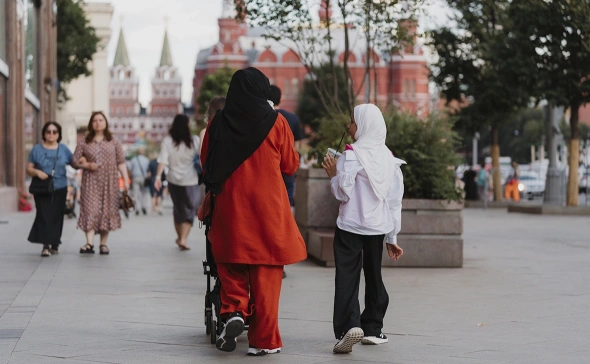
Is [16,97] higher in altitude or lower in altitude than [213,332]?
higher

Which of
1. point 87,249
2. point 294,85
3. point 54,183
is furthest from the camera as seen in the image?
point 294,85

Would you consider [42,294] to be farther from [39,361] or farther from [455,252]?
[455,252]

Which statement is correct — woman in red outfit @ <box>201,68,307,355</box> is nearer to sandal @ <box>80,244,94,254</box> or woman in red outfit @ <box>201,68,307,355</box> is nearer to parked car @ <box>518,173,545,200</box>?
sandal @ <box>80,244,94,254</box>

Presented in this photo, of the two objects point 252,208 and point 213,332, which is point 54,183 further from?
point 252,208

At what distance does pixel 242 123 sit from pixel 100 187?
25.2 ft

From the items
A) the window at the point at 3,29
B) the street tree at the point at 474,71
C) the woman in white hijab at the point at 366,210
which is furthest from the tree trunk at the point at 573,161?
the woman in white hijab at the point at 366,210

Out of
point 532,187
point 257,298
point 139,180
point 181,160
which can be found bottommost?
point 532,187

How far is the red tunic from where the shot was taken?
695cm

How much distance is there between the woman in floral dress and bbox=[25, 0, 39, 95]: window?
17.5m

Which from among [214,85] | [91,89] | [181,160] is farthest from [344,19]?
[214,85]

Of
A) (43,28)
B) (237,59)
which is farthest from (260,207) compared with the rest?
(237,59)

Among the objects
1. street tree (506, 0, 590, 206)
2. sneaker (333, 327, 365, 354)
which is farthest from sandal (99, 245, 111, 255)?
street tree (506, 0, 590, 206)

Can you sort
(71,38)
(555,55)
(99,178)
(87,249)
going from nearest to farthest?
(99,178) < (87,249) < (555,55) < (71,38)

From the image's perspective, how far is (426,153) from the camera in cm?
1327
